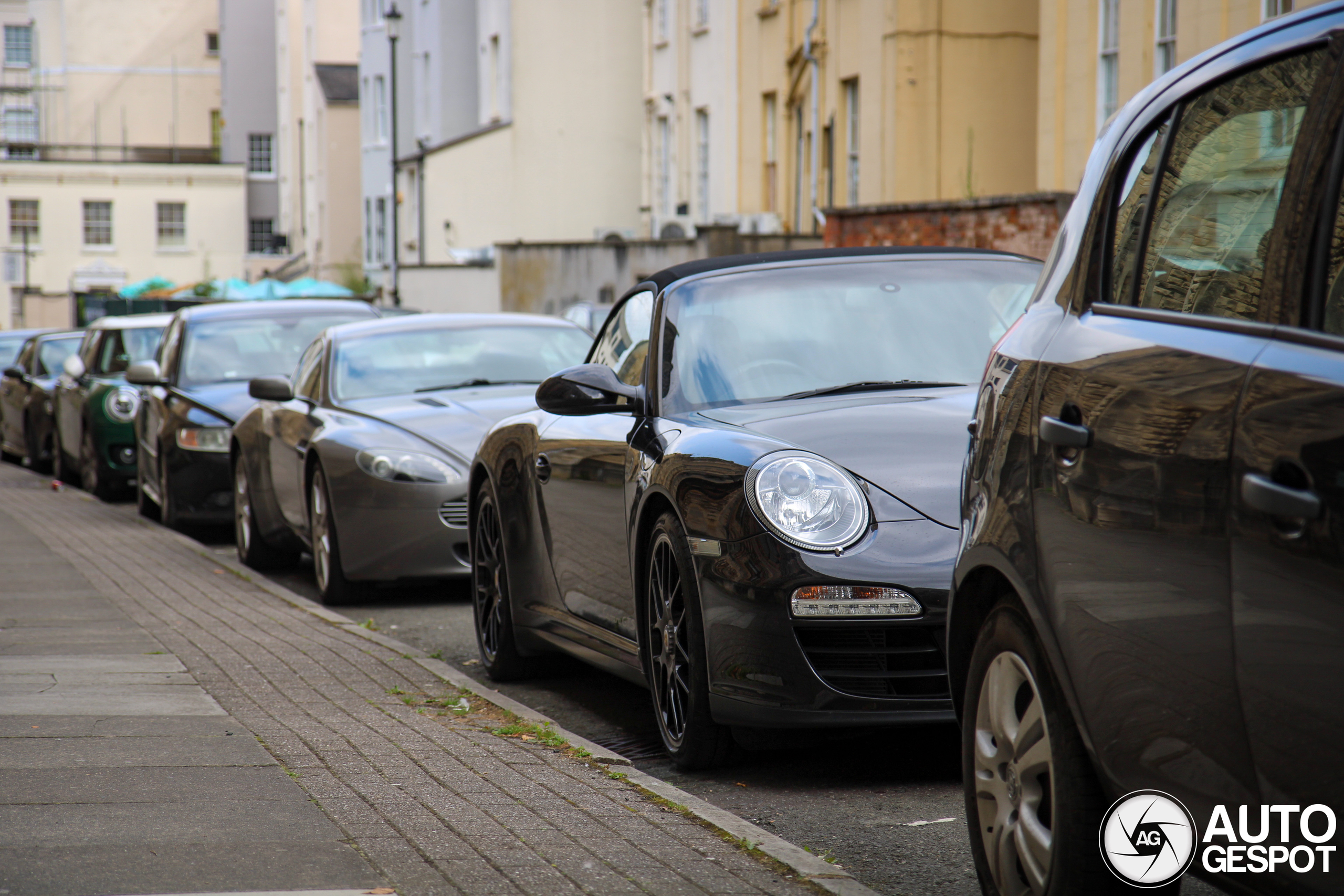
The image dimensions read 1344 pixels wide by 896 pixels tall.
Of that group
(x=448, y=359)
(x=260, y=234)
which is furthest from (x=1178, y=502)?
(x=260, y=234)

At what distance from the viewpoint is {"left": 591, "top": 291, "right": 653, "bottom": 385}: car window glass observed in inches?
255

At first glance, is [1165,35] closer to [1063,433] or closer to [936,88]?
[936,88]

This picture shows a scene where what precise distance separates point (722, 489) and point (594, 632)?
1.39 metres

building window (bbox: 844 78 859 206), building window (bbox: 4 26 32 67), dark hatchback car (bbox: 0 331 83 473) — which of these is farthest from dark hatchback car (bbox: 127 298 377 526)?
building window (bbox: 4 26 32 67)

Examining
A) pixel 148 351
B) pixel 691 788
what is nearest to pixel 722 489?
pixel 691 788

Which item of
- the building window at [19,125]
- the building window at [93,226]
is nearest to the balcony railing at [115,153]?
the building window at [19,125]

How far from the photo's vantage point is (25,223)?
77562 mm

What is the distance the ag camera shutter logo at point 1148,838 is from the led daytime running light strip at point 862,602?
1.73 metres

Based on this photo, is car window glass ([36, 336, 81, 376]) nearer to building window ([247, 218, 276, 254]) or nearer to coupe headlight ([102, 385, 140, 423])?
coupe headlight ([102, 385, 140, 423])

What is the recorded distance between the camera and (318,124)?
6931 cm

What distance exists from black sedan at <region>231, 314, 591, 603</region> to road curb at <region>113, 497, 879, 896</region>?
0.56m

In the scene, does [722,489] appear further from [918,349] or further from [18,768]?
[18,768]

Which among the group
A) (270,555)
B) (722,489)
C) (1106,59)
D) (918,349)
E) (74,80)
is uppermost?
(74,80)

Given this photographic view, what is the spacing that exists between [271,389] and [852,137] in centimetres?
1961
